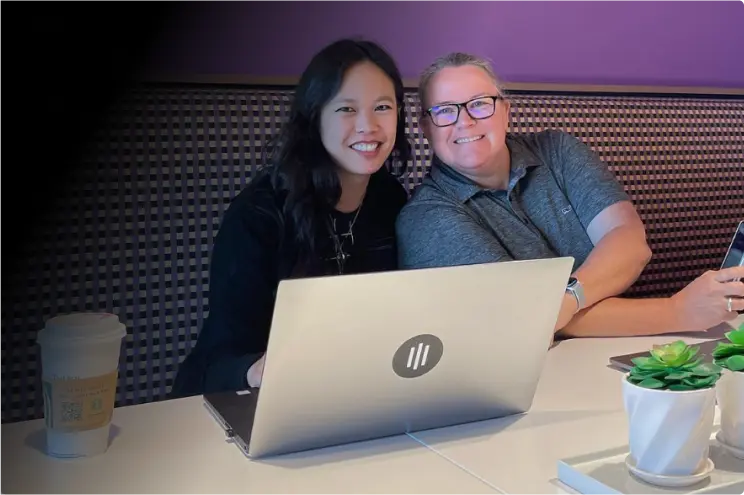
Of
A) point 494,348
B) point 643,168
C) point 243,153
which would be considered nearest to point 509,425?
point 494,348

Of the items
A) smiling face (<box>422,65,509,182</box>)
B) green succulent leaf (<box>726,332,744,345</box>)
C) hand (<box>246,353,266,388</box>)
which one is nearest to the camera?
green succulent leaf (<box>726,332,744,345</box>)

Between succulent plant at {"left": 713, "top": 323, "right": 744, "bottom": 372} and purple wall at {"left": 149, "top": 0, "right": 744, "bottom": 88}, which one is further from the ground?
purple wall at {"left": 149, "top": 0, "right": 744, "bottom": 88}

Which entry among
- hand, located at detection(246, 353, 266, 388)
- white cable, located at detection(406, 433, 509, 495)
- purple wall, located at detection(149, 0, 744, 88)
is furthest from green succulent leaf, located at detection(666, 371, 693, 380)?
purple wall, located at detection(149, 0, 744, 88)

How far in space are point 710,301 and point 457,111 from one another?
24.6 inches

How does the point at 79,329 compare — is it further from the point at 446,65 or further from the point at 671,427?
the point at 446,65

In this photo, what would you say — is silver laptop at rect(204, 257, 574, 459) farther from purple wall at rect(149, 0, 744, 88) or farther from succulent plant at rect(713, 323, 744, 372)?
purple wall at rect(149, 0, 744, 88)

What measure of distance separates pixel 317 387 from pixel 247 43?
1.10 meters

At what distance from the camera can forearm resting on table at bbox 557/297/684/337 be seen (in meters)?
1.51

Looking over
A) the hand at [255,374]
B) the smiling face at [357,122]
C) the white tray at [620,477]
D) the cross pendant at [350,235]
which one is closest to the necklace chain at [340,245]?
the cross pendant at [350,235]

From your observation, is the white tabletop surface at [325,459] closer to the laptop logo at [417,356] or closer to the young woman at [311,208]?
the laptop logo at [417,356]

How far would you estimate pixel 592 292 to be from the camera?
160 centimetres

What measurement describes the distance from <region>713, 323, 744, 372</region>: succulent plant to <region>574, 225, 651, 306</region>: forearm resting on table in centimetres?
65

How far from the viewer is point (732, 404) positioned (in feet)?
2.99

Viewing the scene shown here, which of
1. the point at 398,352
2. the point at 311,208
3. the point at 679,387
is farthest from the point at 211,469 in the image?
the point at 311,208
